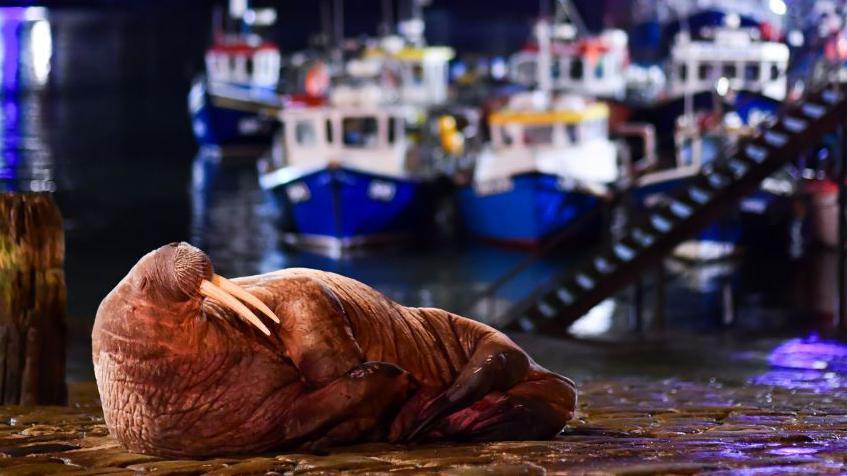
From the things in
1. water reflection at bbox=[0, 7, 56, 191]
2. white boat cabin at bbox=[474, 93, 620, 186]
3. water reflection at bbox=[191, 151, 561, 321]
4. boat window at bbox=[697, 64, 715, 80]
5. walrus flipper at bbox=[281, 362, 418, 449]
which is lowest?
water reflection at bbox=[191, 151, 561, 321]

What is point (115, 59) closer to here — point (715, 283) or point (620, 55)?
point (620, 55)

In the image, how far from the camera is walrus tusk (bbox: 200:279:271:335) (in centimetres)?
694

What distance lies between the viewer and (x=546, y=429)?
7645 mm

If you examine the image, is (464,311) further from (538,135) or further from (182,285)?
(182,285)

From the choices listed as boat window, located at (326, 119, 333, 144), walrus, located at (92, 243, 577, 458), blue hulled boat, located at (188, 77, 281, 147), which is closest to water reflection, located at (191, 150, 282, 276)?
boat window, located at (326, 119, 333, 144)

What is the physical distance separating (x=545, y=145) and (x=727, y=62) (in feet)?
39.5

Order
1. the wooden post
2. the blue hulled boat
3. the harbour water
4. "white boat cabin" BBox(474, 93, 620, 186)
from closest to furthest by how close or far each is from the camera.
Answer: the wooden post → the harbour water → "white boat cabin" BBox(474, 93, 620, 186) → the blue hulled boat

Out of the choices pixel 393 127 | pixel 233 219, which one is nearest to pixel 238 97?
pixel 233 219

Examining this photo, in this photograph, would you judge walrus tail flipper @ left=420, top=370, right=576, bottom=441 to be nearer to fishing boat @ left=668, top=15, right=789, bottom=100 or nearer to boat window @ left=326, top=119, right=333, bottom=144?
boat window @ left=326, top=119, right=333, bottom=144

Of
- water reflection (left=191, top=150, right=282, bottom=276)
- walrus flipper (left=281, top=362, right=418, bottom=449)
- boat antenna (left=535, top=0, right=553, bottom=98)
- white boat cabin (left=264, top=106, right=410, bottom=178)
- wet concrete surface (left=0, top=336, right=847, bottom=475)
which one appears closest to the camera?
wet concrete surface (left=0, top=336, right=847, bottom=475)

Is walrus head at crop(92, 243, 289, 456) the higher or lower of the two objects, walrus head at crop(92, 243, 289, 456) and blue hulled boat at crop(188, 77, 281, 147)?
the higher

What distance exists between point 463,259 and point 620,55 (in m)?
20.0

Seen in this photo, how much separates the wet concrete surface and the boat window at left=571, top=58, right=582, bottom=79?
38050 millimetres

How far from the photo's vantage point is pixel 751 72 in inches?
1754
